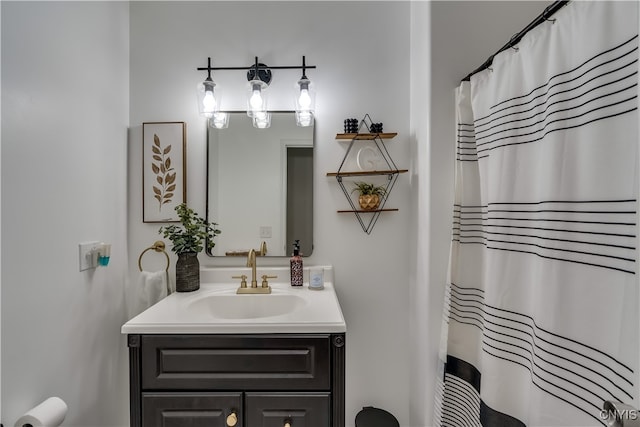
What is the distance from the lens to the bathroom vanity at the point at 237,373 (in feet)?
3.16

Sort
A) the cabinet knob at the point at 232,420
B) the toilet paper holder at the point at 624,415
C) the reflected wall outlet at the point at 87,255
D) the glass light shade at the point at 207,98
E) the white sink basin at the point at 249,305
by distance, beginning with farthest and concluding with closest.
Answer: the glass light shade at the point at 207,98
the white sink basin at the point at 249,305
the reflected wall outlet at the point at 87,255
the cabinet knob at the point at 232,420
the toilet paper holder at the point at 624,415

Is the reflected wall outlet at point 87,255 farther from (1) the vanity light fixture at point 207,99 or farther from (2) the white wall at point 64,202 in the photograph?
(1) the vanity light fixture at point 207,99

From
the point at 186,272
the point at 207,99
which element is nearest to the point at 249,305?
the point at 186,272

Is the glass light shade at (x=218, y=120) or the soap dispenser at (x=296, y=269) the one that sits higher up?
the glass light shade at (x=218, y=120)

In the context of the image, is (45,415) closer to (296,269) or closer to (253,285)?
(253,285)

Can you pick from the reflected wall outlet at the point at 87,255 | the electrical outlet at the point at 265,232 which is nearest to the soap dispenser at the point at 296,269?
the electrical outlet at the point at 265,232

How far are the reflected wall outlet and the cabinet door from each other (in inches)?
22.6

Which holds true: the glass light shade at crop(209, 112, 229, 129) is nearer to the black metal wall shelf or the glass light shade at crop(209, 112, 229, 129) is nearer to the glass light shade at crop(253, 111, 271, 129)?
the glass light shade at crop(253, 111, 271, 129)

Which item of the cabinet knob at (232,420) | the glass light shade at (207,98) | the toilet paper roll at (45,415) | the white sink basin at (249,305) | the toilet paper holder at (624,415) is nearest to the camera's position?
the toilet paper holder at (624,415)

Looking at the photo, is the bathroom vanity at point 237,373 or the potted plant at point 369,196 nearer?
the bathroom vanity at point 237,373

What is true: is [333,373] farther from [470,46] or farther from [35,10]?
[35,10]

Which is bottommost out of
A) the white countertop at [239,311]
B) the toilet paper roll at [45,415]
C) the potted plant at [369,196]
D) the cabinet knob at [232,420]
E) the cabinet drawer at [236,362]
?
the cabinet knob at [232,420]

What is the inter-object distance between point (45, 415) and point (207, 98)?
1.33 m

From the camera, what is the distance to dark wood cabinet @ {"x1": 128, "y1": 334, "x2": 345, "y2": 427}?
3.16 feet
